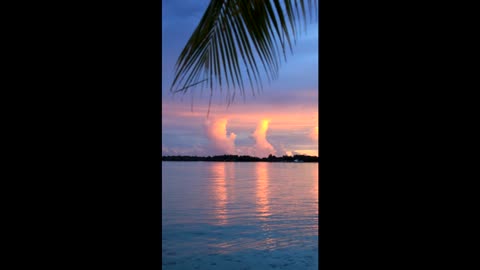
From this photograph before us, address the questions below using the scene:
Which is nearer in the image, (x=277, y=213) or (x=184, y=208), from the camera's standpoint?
(x=277, y=213)
